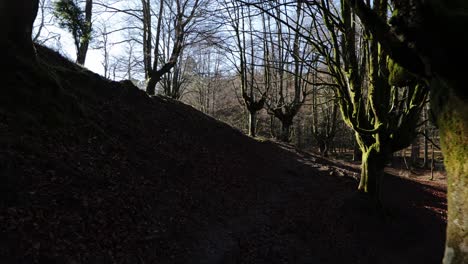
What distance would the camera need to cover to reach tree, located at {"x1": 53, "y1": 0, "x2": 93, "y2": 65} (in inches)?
567

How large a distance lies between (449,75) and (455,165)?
0.66 metres

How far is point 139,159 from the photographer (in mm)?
7973

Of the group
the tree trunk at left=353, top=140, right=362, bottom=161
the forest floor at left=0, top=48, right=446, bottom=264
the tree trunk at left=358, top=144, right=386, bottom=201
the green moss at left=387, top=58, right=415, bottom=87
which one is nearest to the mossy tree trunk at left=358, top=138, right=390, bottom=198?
the tree trunk at left=358, top=144, right=386, bottom=201

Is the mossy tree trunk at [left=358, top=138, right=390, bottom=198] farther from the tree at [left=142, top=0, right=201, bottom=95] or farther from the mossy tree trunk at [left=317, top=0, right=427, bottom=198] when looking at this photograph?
the tree at [left=142, top=0, right=201, bottom=95]

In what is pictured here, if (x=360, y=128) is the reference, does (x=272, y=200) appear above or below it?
below

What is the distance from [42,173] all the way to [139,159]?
2.79m

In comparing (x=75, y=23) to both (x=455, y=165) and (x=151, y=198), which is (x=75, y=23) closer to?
(x=151, y=198)

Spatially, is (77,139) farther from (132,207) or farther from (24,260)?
(24,260)

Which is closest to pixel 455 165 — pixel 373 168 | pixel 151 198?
pixel 151 198

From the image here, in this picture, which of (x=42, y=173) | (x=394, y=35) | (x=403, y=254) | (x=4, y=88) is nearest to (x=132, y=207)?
(x=42, y=173)

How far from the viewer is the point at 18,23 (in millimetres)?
6441

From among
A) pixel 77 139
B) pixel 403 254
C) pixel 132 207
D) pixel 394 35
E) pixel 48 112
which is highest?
pixel 394 35

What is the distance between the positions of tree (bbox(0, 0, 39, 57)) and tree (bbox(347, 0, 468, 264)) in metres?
7.04

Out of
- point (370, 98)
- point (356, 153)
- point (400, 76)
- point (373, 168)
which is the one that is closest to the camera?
point (400, 76)
